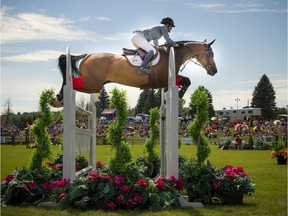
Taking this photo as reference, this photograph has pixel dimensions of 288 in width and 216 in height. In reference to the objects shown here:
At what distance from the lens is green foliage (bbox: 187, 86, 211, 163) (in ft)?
21.8

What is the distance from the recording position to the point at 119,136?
238 inches

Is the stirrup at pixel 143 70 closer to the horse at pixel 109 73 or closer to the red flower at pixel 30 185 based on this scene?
the horse at pixel 109 73

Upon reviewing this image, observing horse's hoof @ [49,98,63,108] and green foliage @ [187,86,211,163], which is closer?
green foliage @ [187,86,211,163]

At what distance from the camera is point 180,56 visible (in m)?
7.14

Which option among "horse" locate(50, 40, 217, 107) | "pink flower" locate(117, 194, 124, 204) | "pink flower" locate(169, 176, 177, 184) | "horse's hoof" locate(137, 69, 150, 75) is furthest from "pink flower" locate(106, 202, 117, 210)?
"horse's hoof" locate(137, 69, 150, 75)

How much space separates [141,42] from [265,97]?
6661 centimetres

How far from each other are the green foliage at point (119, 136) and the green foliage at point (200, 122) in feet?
4.21

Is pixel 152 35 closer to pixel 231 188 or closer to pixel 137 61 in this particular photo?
pixel 137 61

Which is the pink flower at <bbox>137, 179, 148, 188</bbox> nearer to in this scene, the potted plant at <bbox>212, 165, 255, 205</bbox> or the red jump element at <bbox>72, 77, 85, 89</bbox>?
the potted plant at <bbox>212, 165, 255, 205</bbox>

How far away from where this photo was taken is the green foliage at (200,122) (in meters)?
6.64

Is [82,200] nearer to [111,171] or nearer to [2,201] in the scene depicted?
[111,171]

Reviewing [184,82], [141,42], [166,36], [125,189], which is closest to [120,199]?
[125,189]

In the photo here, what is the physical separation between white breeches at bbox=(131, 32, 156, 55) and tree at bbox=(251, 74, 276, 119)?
6570 centimetres

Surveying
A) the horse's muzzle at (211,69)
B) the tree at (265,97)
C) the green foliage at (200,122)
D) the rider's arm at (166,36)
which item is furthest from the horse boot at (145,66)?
the tree at (265,97)
